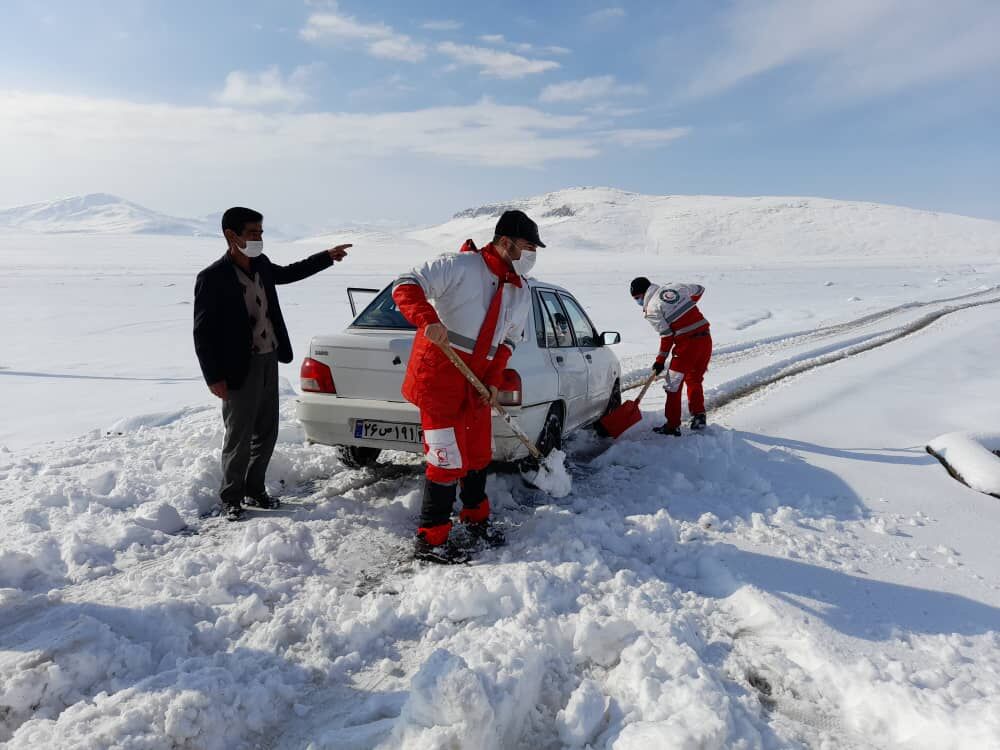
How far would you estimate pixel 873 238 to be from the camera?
88.8 meters

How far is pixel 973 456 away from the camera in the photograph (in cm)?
531

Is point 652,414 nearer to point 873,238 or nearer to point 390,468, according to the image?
point 390,468

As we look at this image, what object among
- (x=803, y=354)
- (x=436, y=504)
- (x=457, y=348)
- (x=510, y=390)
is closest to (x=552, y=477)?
(x=510, y=390)

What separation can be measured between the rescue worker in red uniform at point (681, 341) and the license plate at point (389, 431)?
3.17 meters

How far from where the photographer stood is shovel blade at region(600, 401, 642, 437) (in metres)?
6.48

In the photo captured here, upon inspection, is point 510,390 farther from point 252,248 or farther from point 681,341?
point 681,341

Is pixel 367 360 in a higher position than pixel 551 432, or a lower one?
higher

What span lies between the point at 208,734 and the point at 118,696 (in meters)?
0.38

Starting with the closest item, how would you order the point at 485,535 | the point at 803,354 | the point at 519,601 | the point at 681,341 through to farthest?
the point at 519,601
the point at 485,535
the point at 681,341
the point at 803,354

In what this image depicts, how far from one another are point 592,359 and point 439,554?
10.1 ft

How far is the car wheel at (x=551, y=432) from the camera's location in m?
5.04

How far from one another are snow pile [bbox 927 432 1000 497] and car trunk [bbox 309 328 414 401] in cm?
448

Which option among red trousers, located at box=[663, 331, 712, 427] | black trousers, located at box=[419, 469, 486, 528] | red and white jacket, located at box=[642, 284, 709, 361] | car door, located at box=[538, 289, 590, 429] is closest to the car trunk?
black trousers, located at box=[419, 469, 486, 528]

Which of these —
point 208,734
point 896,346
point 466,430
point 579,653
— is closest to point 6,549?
point 208,734
